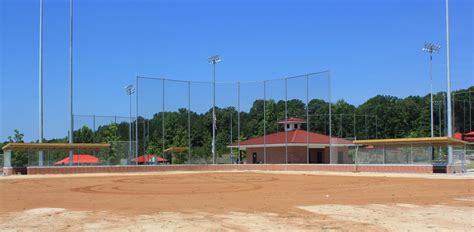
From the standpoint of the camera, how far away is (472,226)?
454 inches

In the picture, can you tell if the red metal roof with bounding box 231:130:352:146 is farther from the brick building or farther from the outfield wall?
the outfield wall

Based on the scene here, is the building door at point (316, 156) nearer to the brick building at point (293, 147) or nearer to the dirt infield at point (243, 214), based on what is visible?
the brick building at point (293, 147)

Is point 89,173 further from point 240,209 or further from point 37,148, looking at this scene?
point 240,209

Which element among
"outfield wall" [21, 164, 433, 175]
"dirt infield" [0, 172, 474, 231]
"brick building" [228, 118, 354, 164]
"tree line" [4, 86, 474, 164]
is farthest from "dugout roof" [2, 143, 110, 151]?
"dirt infield" [0, 172, 474, 231]

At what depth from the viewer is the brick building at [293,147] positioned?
56844 millimetres

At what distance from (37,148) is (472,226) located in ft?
121

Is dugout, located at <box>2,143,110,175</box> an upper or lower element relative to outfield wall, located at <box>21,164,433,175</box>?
upper

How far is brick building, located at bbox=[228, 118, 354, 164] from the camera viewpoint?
56.8 meters

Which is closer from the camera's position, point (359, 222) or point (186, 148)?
point (359, 222)

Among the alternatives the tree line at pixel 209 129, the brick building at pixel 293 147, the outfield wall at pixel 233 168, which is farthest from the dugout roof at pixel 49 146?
the brick building at pixel 293 147

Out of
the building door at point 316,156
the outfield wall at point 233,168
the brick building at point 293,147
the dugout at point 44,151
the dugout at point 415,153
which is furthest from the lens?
the building door at point 316,156

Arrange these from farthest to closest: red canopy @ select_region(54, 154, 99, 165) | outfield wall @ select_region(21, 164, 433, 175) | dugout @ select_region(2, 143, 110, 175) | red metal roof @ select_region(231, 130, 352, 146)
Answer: red metal roof @ select_region(231, 130, 352, 146), red canopy @ select_region(54, 154, 99, 165), dugout @ select_region(2, 143, 110, 175), outfield wall @ select_region(21, 164, 433, 175)

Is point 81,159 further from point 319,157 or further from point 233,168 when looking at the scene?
point 319,157

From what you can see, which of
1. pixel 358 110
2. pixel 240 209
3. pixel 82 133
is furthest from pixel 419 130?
pixel 240 209
